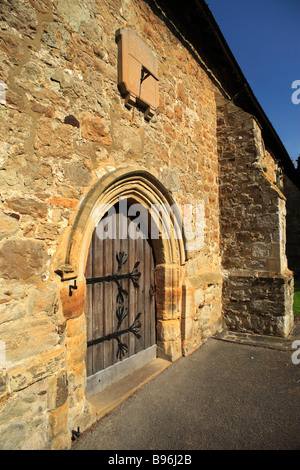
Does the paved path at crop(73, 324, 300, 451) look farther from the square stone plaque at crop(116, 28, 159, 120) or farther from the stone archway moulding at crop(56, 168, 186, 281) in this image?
the square stone plaque at crop(116, 28, 159, 120)

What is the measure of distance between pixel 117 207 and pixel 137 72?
4.89 ft

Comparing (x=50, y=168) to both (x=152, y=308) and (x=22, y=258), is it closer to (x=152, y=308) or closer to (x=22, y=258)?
(x=22, y=258)

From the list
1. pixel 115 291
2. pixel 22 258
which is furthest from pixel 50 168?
pixel 115 291

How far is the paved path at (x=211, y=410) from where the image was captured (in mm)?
2125

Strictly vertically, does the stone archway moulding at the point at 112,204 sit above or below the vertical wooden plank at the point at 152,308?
above

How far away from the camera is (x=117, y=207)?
306 cm

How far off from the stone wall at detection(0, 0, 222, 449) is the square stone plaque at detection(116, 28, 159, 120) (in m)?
0.08

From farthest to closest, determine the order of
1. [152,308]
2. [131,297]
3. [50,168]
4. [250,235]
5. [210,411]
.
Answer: [250,235], [152,308], [131,297], [210,411], [50,168]

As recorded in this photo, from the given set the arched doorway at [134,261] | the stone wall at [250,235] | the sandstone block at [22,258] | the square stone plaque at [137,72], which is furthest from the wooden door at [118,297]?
the stone wall at [250,235]

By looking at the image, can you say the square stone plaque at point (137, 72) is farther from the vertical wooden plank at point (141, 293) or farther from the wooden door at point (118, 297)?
the vertical wooden plank at point (141, 293)

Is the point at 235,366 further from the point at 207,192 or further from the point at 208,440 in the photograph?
the point at 207,192

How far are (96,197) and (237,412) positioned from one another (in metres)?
2.41

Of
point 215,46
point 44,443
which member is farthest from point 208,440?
point 215,46

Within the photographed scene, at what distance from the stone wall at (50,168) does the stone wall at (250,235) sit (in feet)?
7.70
